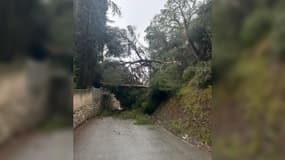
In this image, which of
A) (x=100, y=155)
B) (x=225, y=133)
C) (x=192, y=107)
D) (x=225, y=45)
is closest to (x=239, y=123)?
(x=225, y=133)

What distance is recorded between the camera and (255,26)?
0.77 meters

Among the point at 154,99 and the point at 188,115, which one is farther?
the point at 154,99

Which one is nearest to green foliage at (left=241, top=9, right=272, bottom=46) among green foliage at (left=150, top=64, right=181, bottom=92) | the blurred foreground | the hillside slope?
the blurred foreground

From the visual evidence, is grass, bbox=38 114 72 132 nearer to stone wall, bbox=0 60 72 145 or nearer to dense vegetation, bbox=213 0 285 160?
stone wall, bbox=0 60 72 145

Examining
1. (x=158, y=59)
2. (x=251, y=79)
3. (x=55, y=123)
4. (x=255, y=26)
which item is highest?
(x=158, y=59)

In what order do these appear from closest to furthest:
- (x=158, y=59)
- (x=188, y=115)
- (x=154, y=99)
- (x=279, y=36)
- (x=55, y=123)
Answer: (x=279, y=36)
(x=55, y=123)
(x=188, y=115)
(x=158, y=59)
(x=154, y=99)

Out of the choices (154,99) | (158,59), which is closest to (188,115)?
(158,59)

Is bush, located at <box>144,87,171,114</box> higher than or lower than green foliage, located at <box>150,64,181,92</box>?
lower

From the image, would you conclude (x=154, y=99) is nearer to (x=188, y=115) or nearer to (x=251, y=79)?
(x=188, y=115)

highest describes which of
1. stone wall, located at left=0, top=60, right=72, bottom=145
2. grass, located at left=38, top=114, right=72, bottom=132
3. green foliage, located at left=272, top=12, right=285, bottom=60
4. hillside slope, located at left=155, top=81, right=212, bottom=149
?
green foliage, located at left=272, top=12, right=285, bottom=60

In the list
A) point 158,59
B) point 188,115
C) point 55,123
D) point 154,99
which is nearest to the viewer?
point 55,123

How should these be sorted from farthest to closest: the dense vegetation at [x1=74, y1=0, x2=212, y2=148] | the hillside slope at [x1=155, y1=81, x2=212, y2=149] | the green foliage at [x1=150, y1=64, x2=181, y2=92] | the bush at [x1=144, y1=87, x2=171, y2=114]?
1. the bush at [x1=144, y1=87, x2=171, y2=114]
2. the green foliage at [x1=150, y1=64, x2=181, y2=92]
3. the dense vegetation at [x1=74, y1=0, x2=212, y2=148]
4. the hillside slope at [x1=155, y1=81, x2=212, y2=149]

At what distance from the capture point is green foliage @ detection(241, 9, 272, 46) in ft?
2.35

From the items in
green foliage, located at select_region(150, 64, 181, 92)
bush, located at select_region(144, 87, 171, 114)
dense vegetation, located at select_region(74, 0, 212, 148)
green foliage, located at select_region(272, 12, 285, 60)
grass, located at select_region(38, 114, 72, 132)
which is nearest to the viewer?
green foliage, located at select_region(272, 12, 285, 60)
